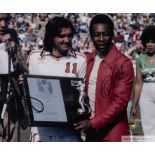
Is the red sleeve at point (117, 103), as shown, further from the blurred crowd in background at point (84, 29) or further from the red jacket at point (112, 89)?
the blurred crowd in background at point (84, 29)

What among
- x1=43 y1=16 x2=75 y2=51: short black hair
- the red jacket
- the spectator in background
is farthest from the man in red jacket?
x1=43 y1=16 x2=75 y2=51: short black hair

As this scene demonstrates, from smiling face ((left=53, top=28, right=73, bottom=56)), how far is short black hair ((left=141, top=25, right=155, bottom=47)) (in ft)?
2.14

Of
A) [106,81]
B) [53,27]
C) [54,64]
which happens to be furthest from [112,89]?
[53,27]

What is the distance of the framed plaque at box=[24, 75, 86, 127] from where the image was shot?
4922mm

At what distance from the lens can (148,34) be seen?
494cm

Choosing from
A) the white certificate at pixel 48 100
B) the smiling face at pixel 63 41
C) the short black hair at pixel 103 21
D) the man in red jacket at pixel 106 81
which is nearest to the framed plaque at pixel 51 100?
the white certificate at pixel 48 100

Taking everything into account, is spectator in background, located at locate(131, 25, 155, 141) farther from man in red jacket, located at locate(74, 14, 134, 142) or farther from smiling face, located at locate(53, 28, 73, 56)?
smiling face, located at locate(53, 28, 73, 56)

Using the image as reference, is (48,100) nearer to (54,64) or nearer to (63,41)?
(54,64)

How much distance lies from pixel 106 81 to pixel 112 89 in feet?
0.29

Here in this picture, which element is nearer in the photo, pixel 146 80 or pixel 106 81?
pixel 106 81

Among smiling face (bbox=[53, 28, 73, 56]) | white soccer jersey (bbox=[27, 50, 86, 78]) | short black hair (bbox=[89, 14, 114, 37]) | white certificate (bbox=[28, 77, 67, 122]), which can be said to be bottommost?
white certificate (bbox=[28, 77, 67, 122])

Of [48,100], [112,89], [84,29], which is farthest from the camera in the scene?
[48,100]
